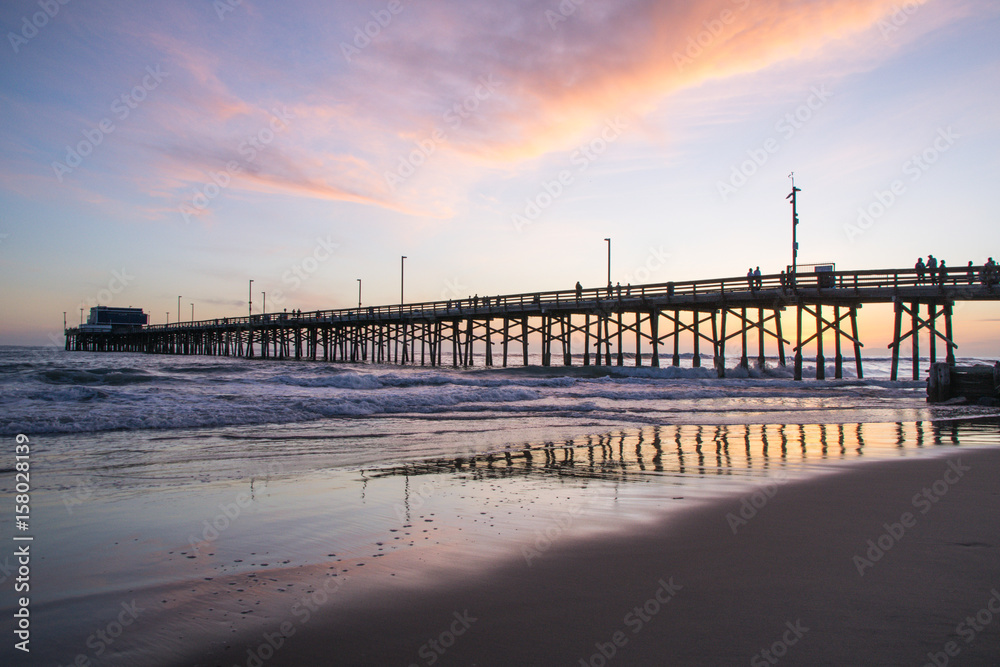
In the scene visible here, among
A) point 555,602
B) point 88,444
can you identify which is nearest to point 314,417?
point 88,444

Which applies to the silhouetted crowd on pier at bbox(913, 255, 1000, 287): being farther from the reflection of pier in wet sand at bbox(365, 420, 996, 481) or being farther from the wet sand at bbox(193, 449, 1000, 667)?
the wet sand at bbox(193, 449, 1000, 667)

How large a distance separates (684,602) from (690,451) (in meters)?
5.65

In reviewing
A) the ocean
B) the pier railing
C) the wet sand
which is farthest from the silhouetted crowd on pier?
the wet sand

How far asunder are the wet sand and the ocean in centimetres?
19

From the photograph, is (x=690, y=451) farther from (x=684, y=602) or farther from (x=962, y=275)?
(x=962, y=275)

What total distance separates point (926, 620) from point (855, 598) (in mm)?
340

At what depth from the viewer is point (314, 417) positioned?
1306 centimetres

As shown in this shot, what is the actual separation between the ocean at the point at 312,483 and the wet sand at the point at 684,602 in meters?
0.19

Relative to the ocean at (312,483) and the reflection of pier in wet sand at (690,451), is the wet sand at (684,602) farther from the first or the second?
the reflection of pier in wet sand at (690,451)

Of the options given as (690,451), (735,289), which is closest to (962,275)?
Answer: (735,289)

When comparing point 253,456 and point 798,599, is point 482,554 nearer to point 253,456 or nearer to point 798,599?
point 798,599

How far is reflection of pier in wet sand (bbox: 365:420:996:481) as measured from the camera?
697 cm

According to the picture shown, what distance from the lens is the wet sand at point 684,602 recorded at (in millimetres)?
2568

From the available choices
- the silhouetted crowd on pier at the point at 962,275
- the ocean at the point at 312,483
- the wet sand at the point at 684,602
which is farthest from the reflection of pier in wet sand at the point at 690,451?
the silhouetted crowd on pier at the point at 962,275
